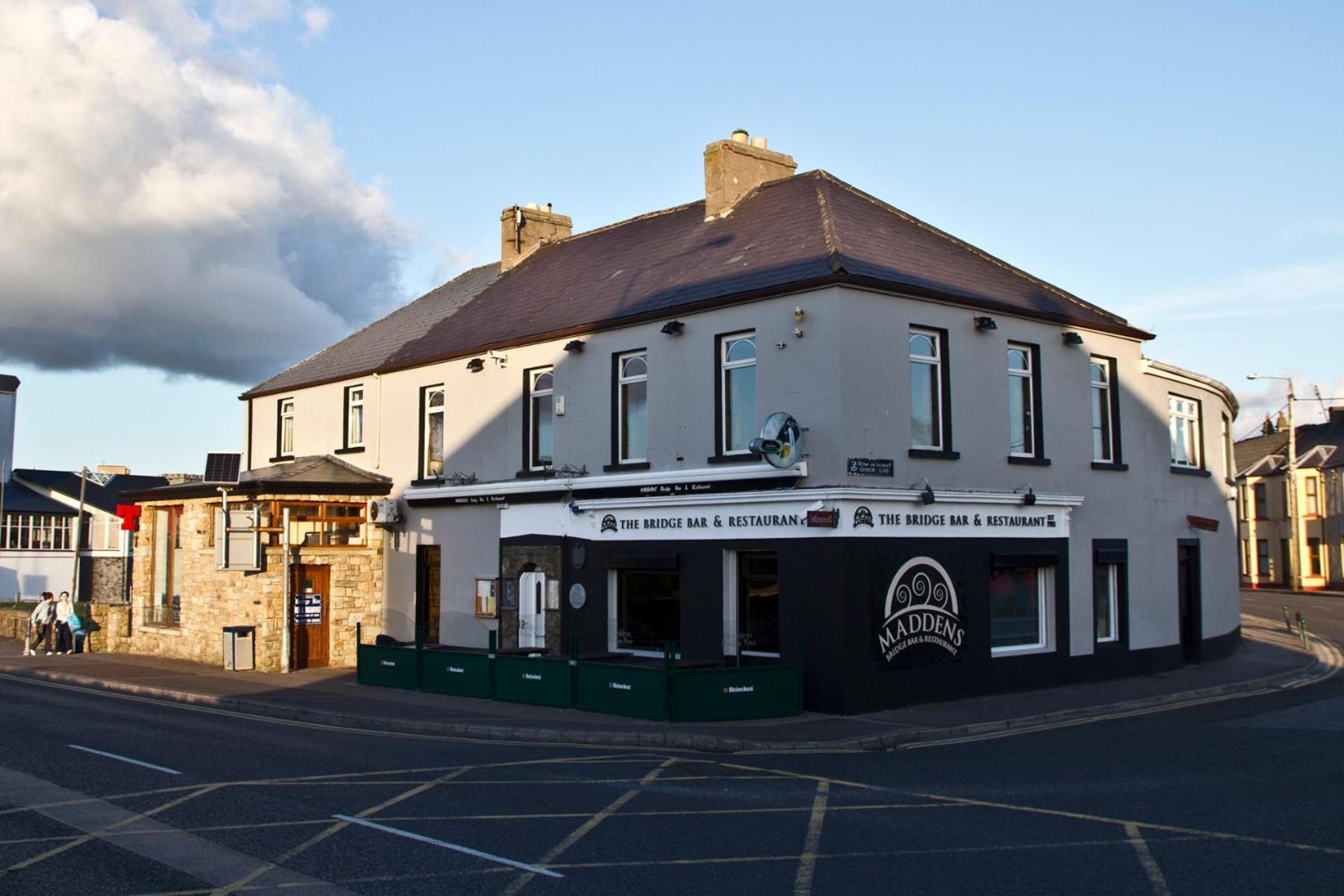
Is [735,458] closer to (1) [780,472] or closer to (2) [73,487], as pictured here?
(1) [780,472]

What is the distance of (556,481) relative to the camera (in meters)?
22.1

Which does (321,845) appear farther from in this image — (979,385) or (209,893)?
(979,385)

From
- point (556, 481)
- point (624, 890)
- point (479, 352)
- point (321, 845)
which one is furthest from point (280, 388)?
point (624, 890)

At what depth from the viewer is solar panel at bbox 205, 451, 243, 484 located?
Result: 3262cm

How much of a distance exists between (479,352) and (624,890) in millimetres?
17381

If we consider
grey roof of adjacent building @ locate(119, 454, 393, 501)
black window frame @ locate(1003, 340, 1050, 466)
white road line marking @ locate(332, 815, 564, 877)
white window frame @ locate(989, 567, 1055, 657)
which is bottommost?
white road line marking @ locate(332, 815, 564, 877)

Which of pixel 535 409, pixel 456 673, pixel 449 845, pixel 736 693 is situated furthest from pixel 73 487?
pixel 449 845

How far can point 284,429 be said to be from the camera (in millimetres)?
30812

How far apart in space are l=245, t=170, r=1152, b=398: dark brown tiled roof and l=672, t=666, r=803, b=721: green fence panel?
237 inches

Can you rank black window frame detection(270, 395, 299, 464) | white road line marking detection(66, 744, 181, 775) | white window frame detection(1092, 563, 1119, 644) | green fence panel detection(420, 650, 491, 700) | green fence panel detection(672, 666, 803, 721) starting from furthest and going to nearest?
black window frame detection(270, 395, 299, 464) → white window frame detection(1092, 563, 1119, 644) → green fence panel detection(420, 650, 491, 700) → green fence panel detection(672, 666, 803, 721) → white road line marking detection(66, 744, 181, 775)

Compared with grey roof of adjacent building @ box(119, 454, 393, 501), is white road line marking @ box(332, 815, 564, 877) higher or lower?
lower

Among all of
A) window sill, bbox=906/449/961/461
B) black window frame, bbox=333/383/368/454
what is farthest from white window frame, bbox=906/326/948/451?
black window frame, bbox=333/383/368/454

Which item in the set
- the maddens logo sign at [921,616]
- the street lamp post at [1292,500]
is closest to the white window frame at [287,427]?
the maddens logo sign at [921,616]

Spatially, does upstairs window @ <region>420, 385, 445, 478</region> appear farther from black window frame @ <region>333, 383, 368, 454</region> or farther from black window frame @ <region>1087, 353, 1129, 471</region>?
black window frame @ <region>1087, 353, 1129, 471</region>
